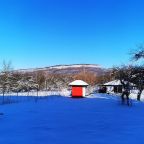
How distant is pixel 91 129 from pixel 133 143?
9.69 feet

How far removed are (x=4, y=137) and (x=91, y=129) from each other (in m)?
3.28

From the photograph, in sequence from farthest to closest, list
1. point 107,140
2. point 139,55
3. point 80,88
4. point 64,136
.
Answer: point 80,88 → point 139,55 → point 64,136 → point 107,140

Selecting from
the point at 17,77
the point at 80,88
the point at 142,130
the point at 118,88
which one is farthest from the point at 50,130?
the point at 17,77

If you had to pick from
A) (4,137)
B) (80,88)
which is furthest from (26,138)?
(80,88)

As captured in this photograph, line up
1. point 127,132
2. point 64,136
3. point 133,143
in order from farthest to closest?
1. point 127,132
2. point 64,136
3. point 133,143

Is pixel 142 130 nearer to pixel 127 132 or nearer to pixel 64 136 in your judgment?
pixel 127 132

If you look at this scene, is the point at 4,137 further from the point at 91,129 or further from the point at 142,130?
the point at 142,130

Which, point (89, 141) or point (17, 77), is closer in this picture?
point (89, 141)

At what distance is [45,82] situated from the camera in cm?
6644

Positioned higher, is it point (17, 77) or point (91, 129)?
point (17, 77)

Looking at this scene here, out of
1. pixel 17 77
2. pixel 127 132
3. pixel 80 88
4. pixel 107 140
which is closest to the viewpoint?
pixel 107 140

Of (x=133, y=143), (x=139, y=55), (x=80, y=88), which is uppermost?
(x=139, y=55)

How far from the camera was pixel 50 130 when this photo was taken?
11.3 metres

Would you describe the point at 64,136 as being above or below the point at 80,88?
below
